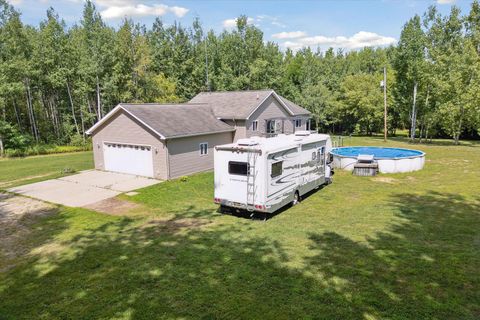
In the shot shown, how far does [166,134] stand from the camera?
71.6 feet

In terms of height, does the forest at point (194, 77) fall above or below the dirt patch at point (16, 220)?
above

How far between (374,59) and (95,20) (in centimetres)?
6382

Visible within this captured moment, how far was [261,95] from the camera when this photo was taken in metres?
32.9

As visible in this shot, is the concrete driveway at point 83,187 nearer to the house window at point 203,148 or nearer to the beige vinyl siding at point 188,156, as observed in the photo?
the beige vinyl siding at point 188,156

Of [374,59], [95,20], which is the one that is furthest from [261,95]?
[374,59]

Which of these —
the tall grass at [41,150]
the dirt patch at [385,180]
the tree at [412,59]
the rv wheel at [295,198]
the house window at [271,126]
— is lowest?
the dirt patch at [385,180]

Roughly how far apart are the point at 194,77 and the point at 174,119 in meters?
35.9

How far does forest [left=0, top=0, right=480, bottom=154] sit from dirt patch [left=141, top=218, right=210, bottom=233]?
34.1 metres

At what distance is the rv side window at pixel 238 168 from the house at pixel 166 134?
29.2ft

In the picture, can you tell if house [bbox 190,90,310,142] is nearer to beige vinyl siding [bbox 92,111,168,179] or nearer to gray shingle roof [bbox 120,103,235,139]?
gray shingle roof [bbox 120,103,235,139]

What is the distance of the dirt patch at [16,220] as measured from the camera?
11617 mm

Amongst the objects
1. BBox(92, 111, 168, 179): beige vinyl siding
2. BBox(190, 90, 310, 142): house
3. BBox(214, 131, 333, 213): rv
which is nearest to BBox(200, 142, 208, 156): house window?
BBox(92, 111, 168, 179): beige vinyl siding

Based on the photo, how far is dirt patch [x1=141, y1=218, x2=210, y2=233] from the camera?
1345 cm

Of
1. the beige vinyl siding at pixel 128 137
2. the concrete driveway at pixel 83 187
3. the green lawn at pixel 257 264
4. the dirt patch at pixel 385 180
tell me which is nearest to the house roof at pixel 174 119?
the beige vinyl siding at pixel 128 137
